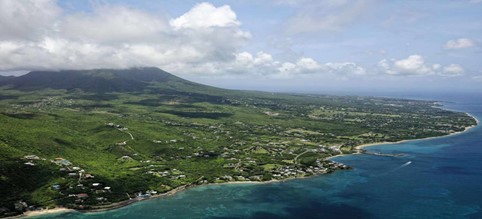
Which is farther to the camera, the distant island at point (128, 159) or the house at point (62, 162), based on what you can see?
the house at point (62, 162)

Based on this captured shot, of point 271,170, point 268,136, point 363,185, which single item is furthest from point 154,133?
point 363,185

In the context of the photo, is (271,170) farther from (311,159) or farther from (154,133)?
(154,133)

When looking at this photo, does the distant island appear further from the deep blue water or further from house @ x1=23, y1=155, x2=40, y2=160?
the deep blue water

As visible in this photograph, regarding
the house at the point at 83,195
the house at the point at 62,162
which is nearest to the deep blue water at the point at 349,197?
the house at the point at 83,195

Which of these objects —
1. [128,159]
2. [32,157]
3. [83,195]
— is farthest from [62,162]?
[83,195]

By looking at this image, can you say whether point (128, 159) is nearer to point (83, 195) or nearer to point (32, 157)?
point (32, 157)

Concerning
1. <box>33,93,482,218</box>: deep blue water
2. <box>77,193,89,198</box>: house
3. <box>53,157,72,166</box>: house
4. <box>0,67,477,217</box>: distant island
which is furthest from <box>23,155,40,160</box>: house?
<box>33,93,482,218</box>: deep blue water

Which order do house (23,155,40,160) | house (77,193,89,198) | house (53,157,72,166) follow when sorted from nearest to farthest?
house (77,193,89,198)
house (23,155,40,160)
house (53,157,72,166)

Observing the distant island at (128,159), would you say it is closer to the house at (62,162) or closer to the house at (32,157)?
the house at (32,157)
